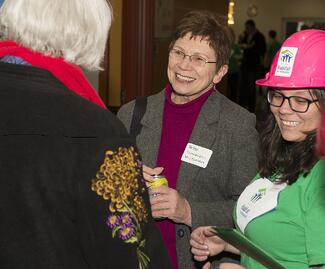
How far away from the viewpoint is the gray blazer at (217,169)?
2201mm

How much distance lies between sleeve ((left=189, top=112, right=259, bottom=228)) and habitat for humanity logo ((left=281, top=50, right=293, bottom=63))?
0.49 meters

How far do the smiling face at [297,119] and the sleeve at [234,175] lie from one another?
1.32ft

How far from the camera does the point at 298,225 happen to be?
160 centimetres

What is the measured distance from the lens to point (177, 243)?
224 cm

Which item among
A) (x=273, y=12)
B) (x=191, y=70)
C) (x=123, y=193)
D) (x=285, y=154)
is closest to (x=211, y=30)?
(x=191, y=70)

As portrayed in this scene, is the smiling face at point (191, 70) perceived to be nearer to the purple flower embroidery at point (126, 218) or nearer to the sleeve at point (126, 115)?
the sleeve at point (126, 115)

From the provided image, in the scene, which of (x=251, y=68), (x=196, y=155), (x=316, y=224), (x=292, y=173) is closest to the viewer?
(x=316, y=224)

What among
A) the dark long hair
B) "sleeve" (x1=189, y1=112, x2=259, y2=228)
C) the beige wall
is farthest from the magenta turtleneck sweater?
the beige wall

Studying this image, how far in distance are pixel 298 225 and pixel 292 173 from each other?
0.55ft

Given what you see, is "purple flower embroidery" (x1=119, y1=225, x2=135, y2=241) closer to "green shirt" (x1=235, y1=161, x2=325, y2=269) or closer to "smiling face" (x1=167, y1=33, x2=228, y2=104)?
"green shirt" (x1=235, y1=161, x2=325, y2=269)

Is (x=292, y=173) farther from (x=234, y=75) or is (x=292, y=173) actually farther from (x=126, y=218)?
(x=234, y=75)

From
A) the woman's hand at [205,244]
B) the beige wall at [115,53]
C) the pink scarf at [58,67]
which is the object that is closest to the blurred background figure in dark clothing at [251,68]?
the beige wall at [115,53]

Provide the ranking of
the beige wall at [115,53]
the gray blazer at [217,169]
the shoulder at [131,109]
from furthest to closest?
the beige wall at [115,53], the shoulder at [131,109], the gray blazer at [217,169]

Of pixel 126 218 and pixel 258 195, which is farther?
pixel 258 195
